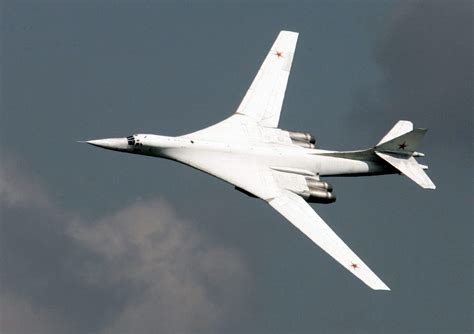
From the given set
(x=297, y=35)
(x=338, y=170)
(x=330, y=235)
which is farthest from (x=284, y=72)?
(x=330, y=235)

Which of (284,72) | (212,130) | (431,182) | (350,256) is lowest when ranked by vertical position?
(350,256)

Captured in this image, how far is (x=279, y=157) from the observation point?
7369 centimetres

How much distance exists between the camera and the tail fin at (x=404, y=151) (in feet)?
248

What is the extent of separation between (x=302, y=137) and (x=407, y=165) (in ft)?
22.4

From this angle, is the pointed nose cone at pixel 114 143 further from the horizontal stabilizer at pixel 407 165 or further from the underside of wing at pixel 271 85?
the horizontal stabilizer at pixel 407 165

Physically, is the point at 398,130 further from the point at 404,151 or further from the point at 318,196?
the point at 318,196

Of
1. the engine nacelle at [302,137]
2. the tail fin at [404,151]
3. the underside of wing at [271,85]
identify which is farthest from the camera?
the underside of wing at [271,85]

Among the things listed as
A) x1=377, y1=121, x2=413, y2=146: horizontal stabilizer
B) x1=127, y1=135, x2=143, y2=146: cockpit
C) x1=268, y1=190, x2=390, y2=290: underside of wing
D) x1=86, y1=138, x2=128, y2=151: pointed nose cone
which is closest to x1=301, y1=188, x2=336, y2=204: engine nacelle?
x1=268, y1=190, x2=390, y2=290: underside of wing

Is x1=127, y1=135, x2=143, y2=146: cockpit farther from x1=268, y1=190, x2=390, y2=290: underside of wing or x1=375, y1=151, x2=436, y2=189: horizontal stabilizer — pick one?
x1=375, y1=151, x2=436, y2=189: horizontal stabilizer

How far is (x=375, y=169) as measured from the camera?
7638 centimetres

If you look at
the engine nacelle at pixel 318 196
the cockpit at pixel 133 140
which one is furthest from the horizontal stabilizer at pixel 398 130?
the cockpit at pixel 133 140

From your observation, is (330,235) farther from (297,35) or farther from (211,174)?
(297,35)

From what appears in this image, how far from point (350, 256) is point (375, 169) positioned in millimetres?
9771

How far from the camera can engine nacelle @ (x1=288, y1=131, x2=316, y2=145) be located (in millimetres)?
76375
